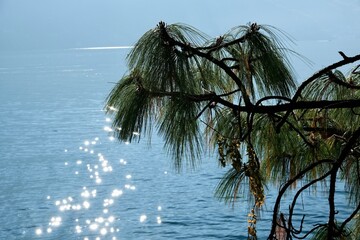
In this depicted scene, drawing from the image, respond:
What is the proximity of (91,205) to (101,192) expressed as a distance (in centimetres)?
221

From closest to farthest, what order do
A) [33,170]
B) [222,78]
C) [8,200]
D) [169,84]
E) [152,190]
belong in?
[169,84], [222,78], [8,200], [152,190], [33,170]

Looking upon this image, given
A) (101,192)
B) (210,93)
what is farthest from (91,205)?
(210,93)

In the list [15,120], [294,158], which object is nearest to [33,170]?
[15,120]

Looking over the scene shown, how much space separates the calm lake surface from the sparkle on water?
4 centimetres

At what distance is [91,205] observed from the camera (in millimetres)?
27266

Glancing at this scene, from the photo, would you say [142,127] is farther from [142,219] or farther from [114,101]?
[142,219]

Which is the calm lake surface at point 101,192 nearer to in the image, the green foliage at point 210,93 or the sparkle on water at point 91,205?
the sparkle on water at point 91,205

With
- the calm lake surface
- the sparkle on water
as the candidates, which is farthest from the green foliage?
the calm lake surface

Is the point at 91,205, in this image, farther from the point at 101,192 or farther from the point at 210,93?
the point at 210,93

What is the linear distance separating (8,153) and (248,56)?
35.8m

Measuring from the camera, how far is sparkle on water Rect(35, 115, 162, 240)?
2319 cm

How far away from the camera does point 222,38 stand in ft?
8.82

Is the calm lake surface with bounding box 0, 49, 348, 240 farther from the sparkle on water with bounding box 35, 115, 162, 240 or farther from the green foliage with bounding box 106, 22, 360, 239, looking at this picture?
the green foliage with bounding box 106, 22, 360, 239

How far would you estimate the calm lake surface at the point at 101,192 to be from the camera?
2334cm
